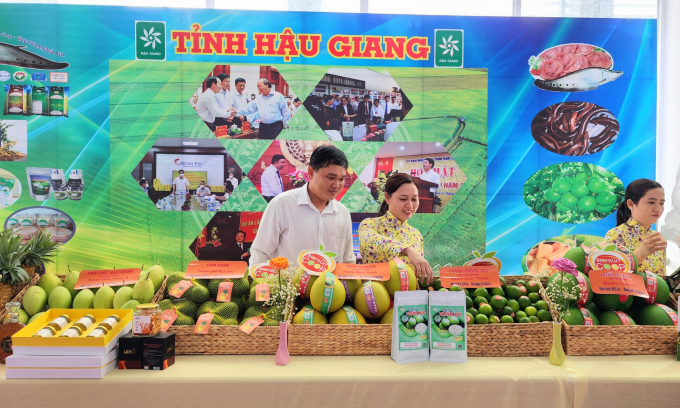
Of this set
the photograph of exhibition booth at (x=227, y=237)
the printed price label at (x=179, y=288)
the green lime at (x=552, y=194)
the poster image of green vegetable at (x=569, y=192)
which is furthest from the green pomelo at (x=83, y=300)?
the green lime at (x=552, y=194)

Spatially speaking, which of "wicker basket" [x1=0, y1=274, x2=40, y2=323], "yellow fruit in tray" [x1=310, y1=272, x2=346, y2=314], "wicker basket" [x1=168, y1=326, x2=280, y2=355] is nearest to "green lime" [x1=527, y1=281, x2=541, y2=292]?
"yellow fruit in tray" [x1=310, y1=272, x2=346, y2=314]

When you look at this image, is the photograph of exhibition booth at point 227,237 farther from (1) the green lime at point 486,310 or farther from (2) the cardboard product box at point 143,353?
(1) the green lime at point 486,310

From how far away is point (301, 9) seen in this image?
4.36 m

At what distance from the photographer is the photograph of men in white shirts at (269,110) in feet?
13.9

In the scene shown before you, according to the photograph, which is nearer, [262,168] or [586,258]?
[586,258]

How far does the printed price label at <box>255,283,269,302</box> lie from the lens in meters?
1.81

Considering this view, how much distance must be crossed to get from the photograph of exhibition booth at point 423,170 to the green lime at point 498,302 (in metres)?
2.59

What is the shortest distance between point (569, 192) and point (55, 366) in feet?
14.5

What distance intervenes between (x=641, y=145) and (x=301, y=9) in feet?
11.9

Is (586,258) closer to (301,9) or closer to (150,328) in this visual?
(150,328)

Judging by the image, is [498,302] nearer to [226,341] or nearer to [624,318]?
[624,318]

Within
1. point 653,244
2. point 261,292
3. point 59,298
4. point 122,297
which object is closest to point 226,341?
point 261,292

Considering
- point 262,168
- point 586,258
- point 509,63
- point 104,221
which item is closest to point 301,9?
point 262,168

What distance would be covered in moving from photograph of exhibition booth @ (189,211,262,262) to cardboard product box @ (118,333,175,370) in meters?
2.72
